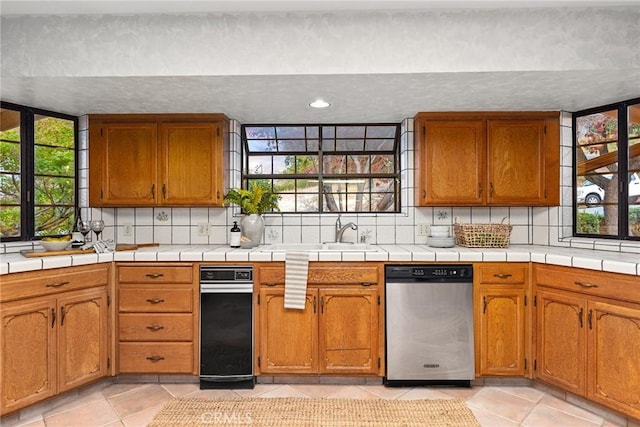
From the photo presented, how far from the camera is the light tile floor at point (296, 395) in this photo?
2.08 metres

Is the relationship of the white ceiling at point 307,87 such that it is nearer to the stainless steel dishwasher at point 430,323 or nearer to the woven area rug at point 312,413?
the stainless steel dishwasher at point 430,323

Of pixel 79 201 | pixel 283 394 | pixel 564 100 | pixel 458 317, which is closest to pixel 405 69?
pixel 564 100

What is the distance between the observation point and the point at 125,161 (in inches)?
114

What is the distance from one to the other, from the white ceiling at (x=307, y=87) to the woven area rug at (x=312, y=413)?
193 centimetres

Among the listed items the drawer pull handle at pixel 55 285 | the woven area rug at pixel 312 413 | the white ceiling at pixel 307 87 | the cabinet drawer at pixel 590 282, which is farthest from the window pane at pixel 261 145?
the cabinet drawer at pixel 590 282

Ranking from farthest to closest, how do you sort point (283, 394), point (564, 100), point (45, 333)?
point (564, 100)
point (283, 394)
point (45, 333)

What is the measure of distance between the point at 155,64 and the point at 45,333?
1661mm

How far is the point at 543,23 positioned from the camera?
2.07m

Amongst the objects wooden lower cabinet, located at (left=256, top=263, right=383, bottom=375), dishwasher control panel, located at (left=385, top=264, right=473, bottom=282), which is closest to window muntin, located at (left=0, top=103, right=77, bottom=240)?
wooden lower cabinet, located at (left=256, top=263, right=383, bottom=375)

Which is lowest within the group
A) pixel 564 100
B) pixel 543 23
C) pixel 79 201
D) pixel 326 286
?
pixel 326 286

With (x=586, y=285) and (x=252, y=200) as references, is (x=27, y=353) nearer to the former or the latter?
(x=252, y=200)

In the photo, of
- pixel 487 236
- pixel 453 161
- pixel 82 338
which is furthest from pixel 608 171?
pixel 82 338

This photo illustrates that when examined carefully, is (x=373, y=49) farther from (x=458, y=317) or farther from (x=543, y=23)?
(x=458, y=317)

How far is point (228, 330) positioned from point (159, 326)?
1.50ft
